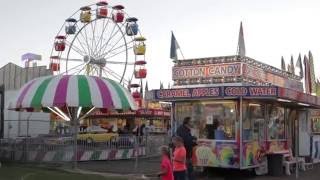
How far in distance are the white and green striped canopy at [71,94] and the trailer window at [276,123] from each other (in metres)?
4.68

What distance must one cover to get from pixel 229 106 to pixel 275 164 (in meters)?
2.57

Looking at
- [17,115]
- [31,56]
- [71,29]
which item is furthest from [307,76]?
[31,56]

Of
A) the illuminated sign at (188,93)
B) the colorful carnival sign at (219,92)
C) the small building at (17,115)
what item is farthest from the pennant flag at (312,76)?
the small building at (17,115)

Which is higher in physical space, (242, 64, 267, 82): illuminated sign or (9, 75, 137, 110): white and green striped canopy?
(242, 64, 267, 82): illuminated sign

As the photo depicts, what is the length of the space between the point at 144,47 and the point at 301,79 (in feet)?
56.1

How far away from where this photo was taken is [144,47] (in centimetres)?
3944

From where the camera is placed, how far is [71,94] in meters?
→ 17.2

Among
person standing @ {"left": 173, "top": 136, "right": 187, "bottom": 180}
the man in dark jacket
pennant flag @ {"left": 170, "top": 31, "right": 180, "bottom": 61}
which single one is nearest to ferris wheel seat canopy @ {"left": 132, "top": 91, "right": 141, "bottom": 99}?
pennant flag @ {"left": 170, "top": 31, "right": 180, "bottom": 61}

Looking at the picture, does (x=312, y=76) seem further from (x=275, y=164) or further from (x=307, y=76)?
(x=275, y=164)

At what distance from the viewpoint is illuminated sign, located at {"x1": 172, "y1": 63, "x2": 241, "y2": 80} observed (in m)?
17.8

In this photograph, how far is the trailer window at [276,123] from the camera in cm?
1880

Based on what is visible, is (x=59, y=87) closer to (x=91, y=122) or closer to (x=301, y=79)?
(x=301, y=79)

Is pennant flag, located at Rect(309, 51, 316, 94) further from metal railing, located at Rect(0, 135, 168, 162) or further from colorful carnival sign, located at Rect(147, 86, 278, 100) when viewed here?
colorful carnival sign, located at Rect(147, 86, 278, 100)

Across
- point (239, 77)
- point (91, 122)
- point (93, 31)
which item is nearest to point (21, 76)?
point (93, 31)
